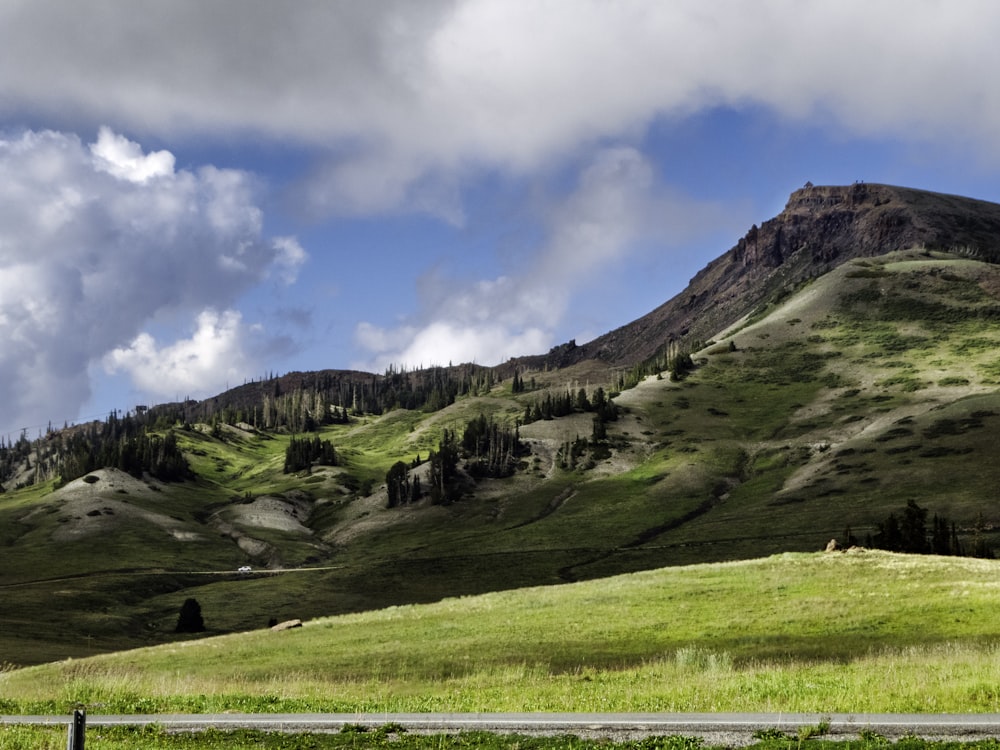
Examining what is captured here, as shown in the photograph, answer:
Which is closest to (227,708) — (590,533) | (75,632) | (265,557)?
(75,632)

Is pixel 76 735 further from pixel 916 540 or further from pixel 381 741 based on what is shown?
pixel 916 540

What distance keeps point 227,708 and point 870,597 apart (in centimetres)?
4242

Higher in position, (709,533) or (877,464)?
(877,464)

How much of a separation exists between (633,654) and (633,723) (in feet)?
94.9

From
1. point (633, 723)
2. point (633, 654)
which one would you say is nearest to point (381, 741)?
point (633, 723)

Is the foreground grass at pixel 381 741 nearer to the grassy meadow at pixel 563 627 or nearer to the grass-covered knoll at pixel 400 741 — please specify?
the grass-covered knoll at pixel 400 741

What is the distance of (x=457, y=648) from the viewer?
55094 millimetres

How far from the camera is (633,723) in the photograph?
2211 centimetres

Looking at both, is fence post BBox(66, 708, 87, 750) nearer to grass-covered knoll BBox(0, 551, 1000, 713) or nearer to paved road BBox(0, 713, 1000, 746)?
paved road BBox(0, 713, 1000, 746)

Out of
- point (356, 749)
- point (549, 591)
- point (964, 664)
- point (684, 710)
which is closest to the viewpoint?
point (356, 749)

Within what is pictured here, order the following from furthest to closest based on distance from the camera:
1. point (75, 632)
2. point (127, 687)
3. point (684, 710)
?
point (75, 632)
point (127, 687)
point (684, 710)

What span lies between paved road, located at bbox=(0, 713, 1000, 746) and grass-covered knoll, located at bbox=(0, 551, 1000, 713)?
2203 mm

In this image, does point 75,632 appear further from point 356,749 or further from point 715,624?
point 356,749

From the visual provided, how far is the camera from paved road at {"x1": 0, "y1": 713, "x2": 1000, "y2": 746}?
20.0 metres
